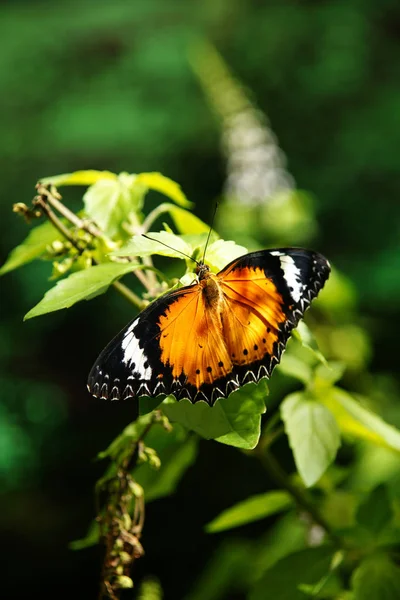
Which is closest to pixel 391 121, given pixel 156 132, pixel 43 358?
pixel 156 132

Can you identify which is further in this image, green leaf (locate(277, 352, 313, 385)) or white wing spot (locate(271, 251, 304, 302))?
green leaf (locate(277, 352, 313, 385))

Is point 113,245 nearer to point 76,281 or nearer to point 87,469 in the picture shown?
point 76,281

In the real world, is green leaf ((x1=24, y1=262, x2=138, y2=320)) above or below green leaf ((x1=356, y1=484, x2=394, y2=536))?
above

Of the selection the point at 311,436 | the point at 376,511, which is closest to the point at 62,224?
the point at 311,436

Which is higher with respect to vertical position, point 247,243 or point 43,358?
point 43,358

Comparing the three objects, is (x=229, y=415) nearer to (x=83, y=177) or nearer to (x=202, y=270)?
(x=202, y=270)

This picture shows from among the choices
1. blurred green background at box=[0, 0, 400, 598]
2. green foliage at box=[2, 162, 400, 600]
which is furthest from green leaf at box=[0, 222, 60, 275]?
blurred green background at box=[0, 0, 400, 598]

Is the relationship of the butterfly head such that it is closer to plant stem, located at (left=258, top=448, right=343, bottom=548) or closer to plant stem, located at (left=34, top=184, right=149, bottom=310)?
plant stem, located at (left=34, top=184, right=149, bottom=310)
